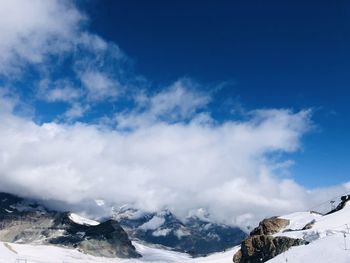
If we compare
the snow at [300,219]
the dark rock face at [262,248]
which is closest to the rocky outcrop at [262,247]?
the dark rock face at [262,248]

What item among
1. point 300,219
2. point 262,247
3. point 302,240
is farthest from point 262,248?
point 300,219

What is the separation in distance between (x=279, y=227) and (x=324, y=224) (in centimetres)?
4031

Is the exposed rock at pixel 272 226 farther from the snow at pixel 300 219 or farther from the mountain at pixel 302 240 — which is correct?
the snow at pixel 300 219

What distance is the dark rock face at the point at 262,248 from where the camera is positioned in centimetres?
9368

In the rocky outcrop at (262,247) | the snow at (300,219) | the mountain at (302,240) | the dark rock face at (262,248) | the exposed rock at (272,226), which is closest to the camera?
the mountain at (302,240)

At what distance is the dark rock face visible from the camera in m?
93.7

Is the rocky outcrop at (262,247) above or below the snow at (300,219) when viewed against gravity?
below

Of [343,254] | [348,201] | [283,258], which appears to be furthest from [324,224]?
[343,254]

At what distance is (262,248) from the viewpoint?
340 ft

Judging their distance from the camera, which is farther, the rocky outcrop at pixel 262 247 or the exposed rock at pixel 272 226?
the exposed rock at pixel 272 226

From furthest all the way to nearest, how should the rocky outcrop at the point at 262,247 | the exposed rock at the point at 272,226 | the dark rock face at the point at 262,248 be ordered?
the exposed rock at the point at 272,226
the dark rock face at the point at 262,248
the rocky outcrop at the point at 262,247

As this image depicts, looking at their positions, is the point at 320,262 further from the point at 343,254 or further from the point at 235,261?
the point at 235,261

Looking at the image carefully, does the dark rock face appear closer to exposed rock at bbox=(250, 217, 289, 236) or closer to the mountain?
the mountain

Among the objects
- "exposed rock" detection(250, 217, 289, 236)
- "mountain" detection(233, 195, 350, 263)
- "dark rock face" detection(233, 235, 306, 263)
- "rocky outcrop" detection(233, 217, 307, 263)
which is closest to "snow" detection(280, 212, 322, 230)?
"mountain" detection(233, 195, 350, 263)
